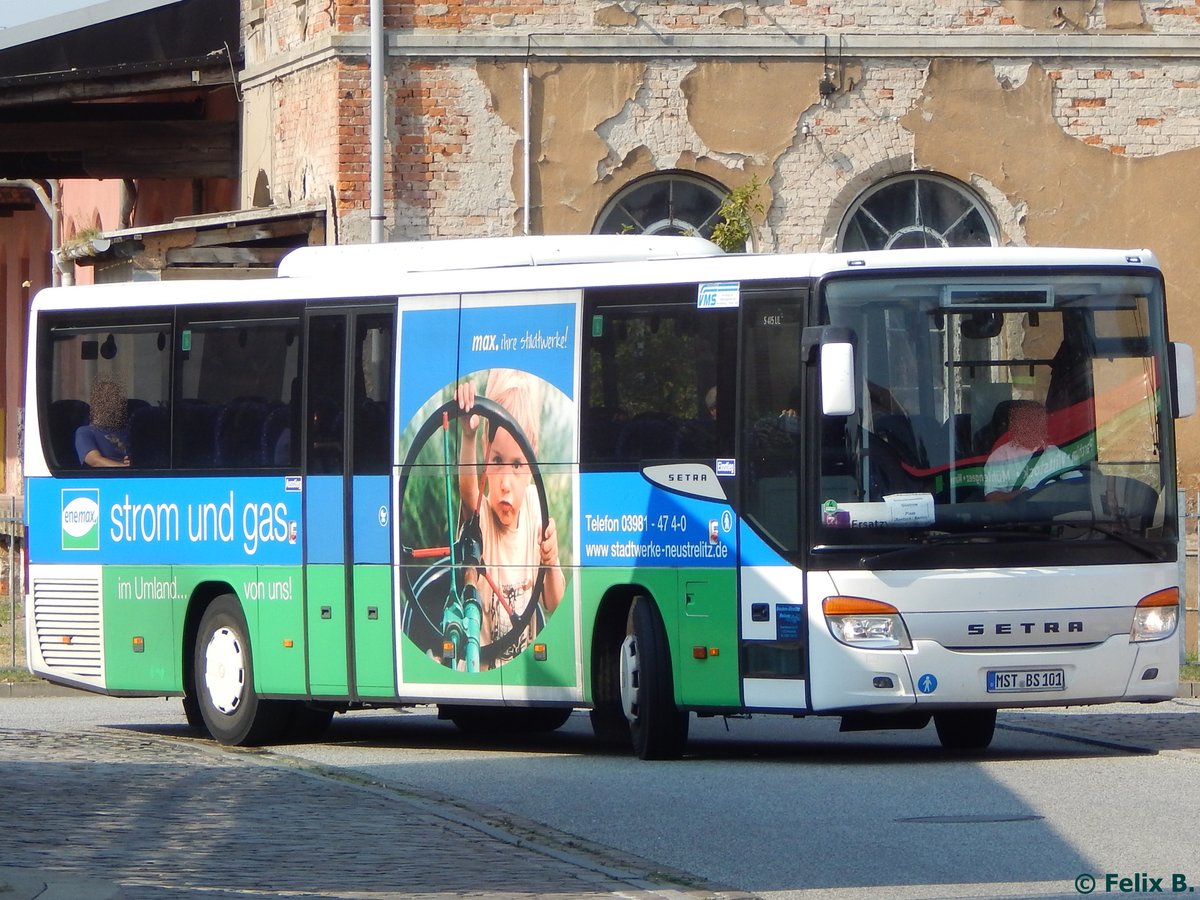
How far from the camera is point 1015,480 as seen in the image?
40.2 feet

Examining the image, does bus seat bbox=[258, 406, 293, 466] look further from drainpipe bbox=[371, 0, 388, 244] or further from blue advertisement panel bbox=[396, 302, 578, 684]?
drainpipe bbox=[371, 0, 388, 244]

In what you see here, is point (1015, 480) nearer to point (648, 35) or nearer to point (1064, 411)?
point (1064, 411)

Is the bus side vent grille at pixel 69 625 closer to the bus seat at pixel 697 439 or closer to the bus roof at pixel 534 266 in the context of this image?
the bus roof at pixel 534 266

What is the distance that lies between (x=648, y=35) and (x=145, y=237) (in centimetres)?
548

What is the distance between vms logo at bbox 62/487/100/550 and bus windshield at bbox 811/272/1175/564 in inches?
215

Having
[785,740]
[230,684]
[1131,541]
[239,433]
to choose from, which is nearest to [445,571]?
[239,433]

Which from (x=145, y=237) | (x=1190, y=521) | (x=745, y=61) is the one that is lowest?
(x=1190, y=521)

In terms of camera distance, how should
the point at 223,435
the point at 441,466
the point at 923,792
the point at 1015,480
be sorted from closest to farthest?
the point at 923,792, the point at 1015,480, the point at 441,466, the point at 223,435

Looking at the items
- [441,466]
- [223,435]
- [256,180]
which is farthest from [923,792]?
[256,180]

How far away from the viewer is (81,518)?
50.1 feet

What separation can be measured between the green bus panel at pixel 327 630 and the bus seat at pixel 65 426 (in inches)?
86.4

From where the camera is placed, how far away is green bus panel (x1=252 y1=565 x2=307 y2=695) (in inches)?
562

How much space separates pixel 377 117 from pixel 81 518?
8243 mm

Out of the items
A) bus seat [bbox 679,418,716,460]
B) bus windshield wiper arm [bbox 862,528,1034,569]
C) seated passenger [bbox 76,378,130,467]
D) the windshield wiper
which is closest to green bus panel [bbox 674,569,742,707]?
bus seat [bbox 679,418,716,460]
